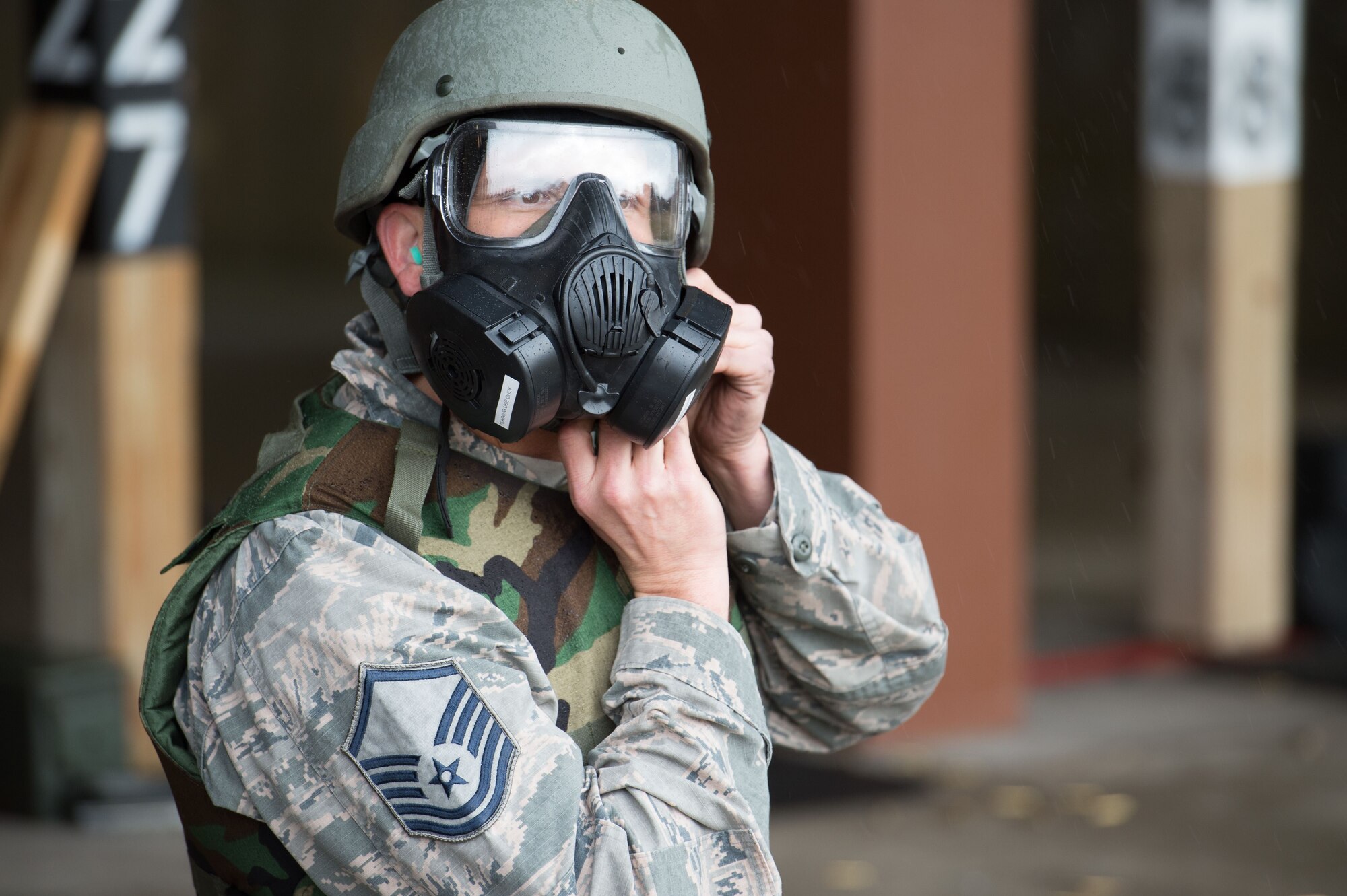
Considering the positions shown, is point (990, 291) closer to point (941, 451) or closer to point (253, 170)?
point (941, 451)

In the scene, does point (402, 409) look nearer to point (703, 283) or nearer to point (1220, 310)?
point (703, 283)

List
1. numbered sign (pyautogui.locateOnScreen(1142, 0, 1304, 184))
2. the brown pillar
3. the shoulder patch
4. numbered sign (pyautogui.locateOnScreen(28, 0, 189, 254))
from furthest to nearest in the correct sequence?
numbered sign (pyautogui.locateOnScreen(1142, 0, 1304, 184))
the brown pillar
numbered sign (pyautogui.locateOnScreen(28, 0, 189, 254))
the shoulder patch

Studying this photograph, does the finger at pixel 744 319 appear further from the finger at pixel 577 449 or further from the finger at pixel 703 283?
the finger at pixel 577 449

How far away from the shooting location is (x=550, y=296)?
171 cm

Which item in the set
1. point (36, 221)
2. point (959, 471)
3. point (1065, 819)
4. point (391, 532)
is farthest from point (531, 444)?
point (959, 471)

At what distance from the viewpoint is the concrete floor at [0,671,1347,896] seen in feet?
14.4

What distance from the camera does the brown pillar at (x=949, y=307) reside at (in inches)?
199

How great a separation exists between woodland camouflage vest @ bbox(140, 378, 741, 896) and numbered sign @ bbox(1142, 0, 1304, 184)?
15.9 feet

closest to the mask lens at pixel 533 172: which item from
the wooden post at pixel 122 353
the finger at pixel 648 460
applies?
the finger at pixel 648 460

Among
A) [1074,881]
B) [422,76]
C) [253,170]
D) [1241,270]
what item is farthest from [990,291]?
[253,170]

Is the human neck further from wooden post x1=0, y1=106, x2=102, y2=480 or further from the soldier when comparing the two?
wooden post x1=0, y1=106, x2=102, y2=480

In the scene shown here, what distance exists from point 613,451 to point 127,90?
10.8 feet

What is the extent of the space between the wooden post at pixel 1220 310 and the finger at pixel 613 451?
4.90 metres

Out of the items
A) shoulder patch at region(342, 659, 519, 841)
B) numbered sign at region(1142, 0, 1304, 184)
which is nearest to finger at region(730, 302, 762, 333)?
shoulder patch at region(342, 659, 519, 841)
